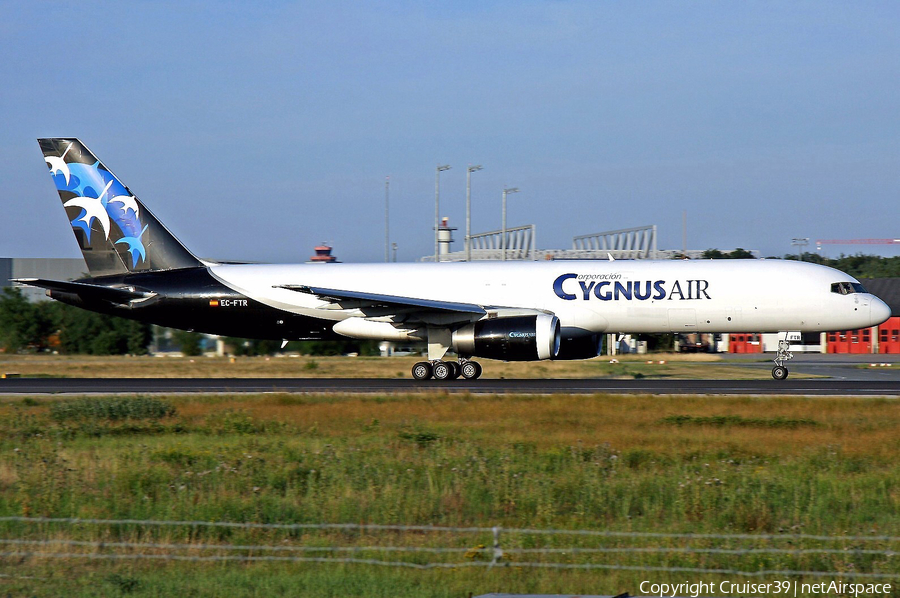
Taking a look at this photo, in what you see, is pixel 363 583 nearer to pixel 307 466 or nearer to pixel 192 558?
pixel 192 558

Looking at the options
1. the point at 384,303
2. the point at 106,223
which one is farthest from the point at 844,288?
the point at 106,223

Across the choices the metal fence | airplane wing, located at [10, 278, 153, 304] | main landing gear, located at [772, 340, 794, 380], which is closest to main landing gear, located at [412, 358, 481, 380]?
main landing gear, located at [772, 340, 794, 380]

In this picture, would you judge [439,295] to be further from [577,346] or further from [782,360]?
[782,360]

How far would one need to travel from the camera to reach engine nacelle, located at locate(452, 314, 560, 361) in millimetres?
26734

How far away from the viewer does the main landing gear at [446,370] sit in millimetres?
29156

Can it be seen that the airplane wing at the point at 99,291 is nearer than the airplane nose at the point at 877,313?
No

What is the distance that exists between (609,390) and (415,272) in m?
8.44

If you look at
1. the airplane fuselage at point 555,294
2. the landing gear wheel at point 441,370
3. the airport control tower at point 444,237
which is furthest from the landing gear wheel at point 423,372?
the airport control tower at point 444,237

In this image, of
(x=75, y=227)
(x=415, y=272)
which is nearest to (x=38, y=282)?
(x=75, y=227)

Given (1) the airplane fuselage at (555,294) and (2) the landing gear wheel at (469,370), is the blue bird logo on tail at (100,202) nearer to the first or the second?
(1) the airplane fuselage at (555,294)

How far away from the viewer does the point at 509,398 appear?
22125 millimetres

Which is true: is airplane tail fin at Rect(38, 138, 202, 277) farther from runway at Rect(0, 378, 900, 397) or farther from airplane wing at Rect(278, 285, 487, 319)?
airplane wing at Rect(278, 285, 487, 319)

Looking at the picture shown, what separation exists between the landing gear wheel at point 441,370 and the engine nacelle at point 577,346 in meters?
3.56

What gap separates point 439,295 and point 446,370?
2.52 meters
